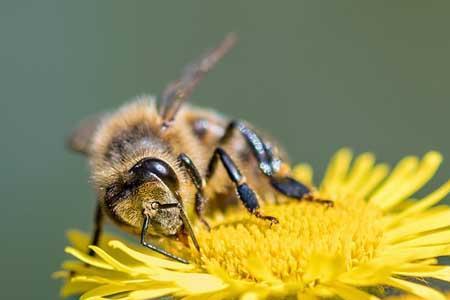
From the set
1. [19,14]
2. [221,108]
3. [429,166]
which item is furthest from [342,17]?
[429,166]

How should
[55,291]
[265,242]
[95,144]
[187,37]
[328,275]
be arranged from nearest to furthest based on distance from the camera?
[328,275]
[265,242]
[95,144]
[55,291]
[187,37]

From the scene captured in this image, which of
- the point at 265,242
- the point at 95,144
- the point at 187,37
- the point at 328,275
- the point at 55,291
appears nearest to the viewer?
the point at 328,275

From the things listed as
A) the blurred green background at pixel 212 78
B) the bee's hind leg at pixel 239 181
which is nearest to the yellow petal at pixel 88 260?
the bee's hind leg at pixel 239 181

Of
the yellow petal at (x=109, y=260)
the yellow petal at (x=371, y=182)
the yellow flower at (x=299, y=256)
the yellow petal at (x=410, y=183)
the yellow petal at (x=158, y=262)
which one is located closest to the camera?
the yellow flower at (x=299, y=256)

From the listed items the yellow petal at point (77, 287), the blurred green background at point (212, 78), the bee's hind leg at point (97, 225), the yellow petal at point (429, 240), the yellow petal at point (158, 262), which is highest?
the blurred green background at point (212, 78)

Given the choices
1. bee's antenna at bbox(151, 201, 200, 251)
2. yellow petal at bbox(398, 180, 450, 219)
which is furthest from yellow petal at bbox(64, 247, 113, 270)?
yellow petal at bbox(398, 180, 450, 219)

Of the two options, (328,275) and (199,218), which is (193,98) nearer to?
(199,218)

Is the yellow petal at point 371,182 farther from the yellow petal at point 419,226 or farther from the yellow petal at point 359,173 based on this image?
the yellow petal at point 419,226
